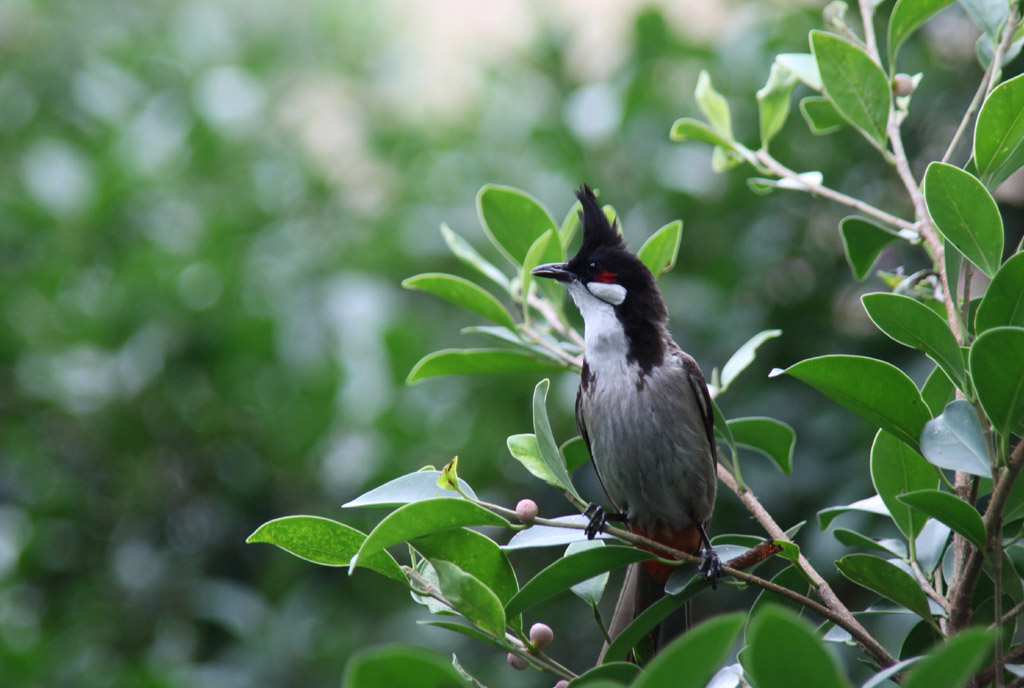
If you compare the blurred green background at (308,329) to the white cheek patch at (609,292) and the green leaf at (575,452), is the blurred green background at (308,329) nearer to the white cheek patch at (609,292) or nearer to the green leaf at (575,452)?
the white cheek patch at (609,292)

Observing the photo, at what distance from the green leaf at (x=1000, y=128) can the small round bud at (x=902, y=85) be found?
0.36 meters

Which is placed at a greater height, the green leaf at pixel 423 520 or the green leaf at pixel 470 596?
the green leaf at pixel 423 520

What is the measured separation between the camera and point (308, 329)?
10.5 ft

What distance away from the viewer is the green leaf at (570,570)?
1.10m

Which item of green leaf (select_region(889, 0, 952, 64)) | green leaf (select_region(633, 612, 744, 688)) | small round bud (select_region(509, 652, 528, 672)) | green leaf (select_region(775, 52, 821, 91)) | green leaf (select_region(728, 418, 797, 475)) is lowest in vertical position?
small round bud (select_region(509, 652, 528, 672))

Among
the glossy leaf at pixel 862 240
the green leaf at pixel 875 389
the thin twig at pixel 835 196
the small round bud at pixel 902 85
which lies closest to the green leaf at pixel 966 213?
the green leaf at pixel 875 389

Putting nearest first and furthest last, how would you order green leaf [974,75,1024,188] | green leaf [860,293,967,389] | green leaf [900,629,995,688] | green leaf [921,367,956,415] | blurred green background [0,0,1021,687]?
green leaf [900,629,995,688]
green leaf [860,293,967,389]
green leaf [974,75,1024,188]
green leaf [921,367,956,415]
blurred green background [0,0,1021,687]

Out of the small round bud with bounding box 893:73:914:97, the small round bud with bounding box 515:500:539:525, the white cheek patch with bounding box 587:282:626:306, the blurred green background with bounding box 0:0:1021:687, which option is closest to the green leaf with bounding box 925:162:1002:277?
the small round bud with bounding box 893:73:914:97

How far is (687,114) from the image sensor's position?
316cm

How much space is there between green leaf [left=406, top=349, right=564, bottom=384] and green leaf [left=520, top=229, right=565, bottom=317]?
0.12 meters

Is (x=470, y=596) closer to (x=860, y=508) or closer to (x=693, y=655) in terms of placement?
(x=693, y=655)

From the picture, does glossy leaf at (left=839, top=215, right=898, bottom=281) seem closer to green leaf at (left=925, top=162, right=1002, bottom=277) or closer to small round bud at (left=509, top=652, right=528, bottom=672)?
green leaf at (left=925, top=162, right=1002, bottom=277)

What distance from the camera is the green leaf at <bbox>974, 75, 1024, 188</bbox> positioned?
112cm

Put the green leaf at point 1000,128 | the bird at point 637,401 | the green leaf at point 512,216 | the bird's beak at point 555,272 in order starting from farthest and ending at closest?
the bird at point 637,401 < the bird's beak at point 555,272 < the green leaf at point 512,216 < the green leaf at point 1000,128
